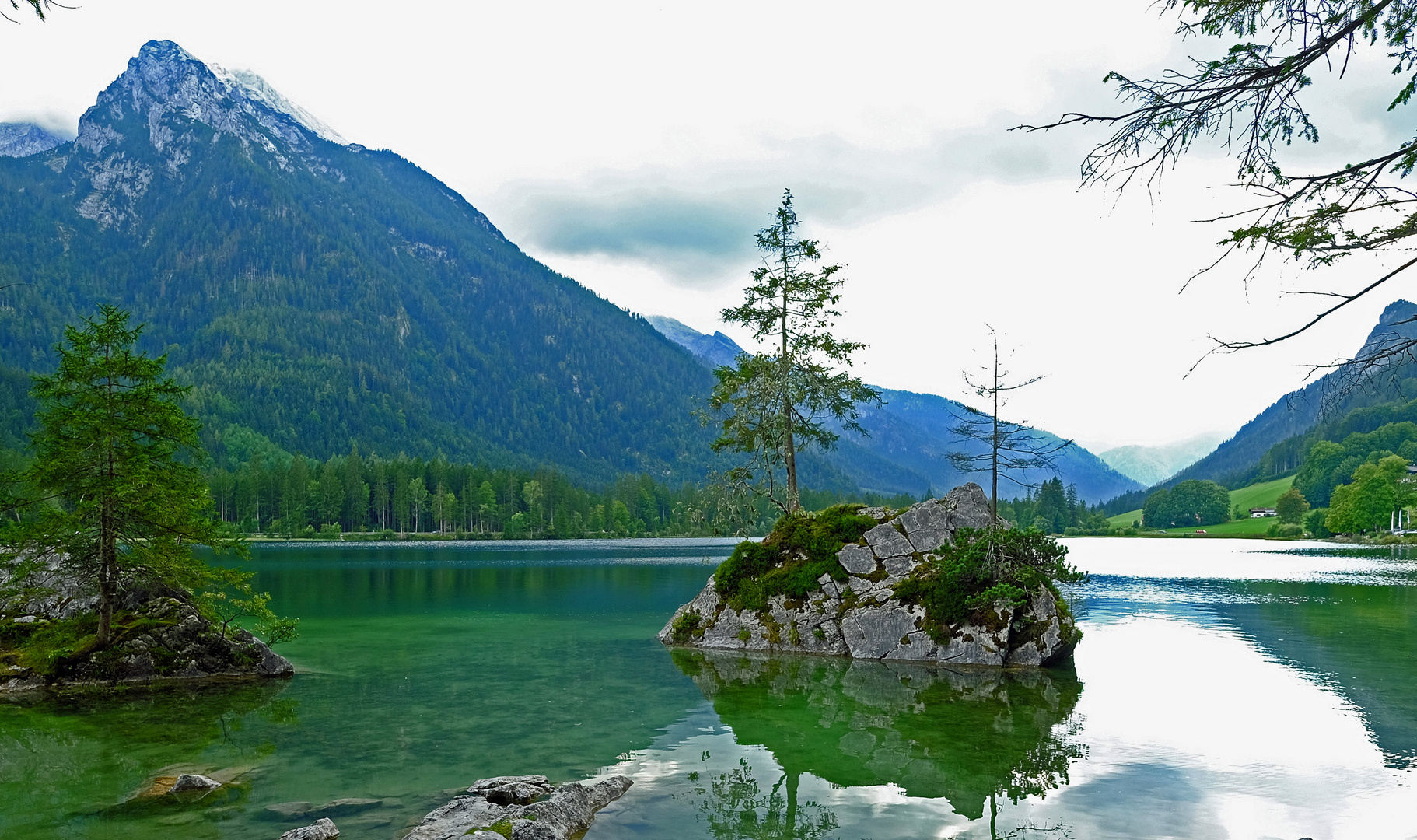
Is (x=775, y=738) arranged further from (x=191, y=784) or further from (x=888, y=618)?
(x=888, y=618)

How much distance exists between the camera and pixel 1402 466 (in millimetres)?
140625

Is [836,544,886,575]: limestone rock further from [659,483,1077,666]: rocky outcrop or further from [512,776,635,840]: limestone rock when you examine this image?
[512,776,635,840]: limestone rock

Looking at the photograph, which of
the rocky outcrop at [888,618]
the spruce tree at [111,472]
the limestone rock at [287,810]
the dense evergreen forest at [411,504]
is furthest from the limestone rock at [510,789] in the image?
the dense evergreen forest at [411,504]

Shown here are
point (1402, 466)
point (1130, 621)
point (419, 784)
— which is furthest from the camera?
point (1402, 466)

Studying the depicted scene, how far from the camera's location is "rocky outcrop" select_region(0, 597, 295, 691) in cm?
2306

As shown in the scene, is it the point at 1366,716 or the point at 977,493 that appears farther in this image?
the point at 977,493

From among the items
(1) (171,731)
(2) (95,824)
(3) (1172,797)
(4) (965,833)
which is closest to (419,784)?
(2) (95,824)

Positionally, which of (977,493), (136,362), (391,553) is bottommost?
(391,553)

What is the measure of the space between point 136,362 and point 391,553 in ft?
328

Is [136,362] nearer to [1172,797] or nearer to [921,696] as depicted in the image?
[921,696]

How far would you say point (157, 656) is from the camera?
24219mm

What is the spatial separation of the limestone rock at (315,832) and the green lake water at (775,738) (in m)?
0.57

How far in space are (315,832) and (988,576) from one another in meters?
22.5

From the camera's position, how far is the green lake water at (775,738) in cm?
1283
